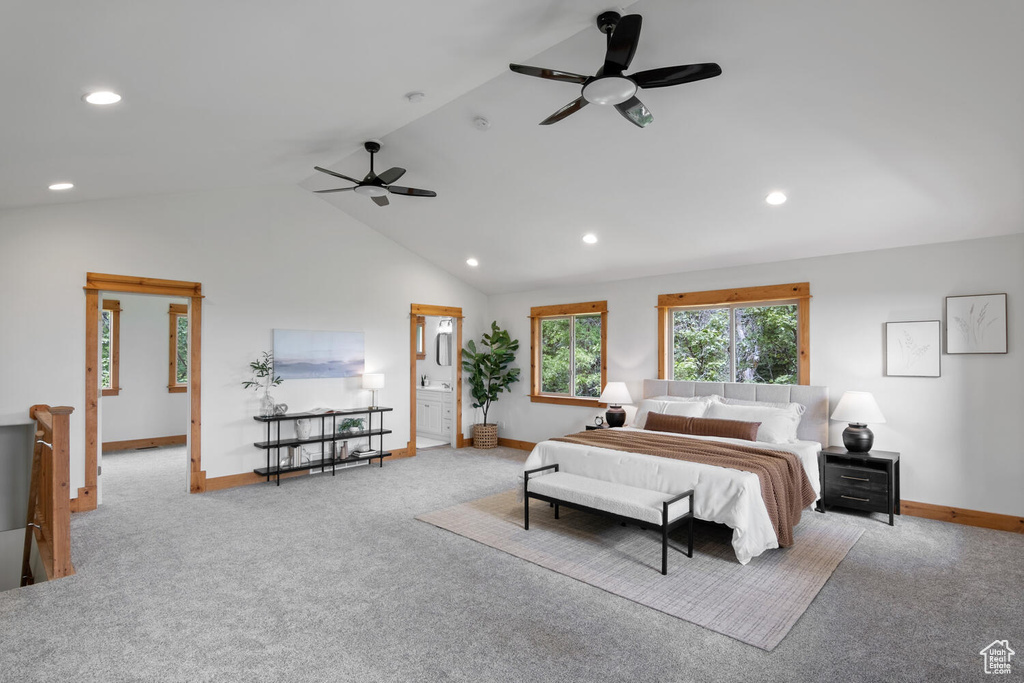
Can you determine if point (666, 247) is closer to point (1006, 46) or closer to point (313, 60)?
point (1006, 46)

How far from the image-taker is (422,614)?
295cm

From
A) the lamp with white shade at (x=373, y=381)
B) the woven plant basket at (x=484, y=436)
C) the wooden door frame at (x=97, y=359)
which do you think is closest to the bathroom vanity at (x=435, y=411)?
the woven plant basket at (x=484, y=436)

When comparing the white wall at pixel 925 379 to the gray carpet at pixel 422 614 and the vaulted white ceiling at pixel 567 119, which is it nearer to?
the vaulted white ceiling at pixel 567 119

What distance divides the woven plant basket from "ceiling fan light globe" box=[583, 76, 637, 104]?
5928mm

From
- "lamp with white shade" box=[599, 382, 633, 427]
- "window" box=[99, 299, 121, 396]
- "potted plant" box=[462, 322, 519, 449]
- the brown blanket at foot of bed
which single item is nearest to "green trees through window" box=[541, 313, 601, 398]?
"potted plant" box=[462, 322, 519, 449]

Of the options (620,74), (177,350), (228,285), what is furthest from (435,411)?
(620,74)

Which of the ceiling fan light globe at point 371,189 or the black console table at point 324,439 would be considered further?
the black console table at point 324,439

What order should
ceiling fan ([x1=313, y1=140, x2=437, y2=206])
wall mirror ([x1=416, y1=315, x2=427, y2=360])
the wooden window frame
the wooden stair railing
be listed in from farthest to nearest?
wall mirror ([x1=416, y1=315, x2=427, y2=360])
the wooden window frame
ceiling fan ([x1=313, y1=140, x2=437, y2=206])
the wooden stair railing

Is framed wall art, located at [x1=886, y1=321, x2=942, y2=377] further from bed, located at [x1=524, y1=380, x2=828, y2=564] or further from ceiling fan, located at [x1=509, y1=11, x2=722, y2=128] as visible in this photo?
ceiling fan, located at [x1=509, y1=11, x2=722, y2=128]

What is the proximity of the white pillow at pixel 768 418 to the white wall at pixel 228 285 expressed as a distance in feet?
13.7

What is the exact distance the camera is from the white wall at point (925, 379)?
4.35 meters

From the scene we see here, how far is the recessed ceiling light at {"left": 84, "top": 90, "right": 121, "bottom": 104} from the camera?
261 cm

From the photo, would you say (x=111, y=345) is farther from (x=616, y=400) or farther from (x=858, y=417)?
(x=858, y=417)

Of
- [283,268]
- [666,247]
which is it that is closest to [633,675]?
[666,247]
